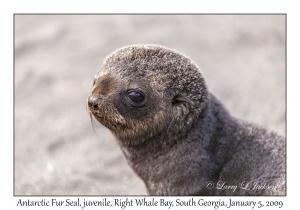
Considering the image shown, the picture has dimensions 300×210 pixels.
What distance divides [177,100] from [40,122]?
4878 millimetres

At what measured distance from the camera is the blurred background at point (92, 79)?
827 cm

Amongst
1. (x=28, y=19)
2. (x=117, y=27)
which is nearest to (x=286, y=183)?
(x=117, y=27)

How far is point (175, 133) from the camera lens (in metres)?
5.66

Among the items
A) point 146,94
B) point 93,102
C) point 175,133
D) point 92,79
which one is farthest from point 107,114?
point 92,79

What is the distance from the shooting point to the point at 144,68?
18.0ft

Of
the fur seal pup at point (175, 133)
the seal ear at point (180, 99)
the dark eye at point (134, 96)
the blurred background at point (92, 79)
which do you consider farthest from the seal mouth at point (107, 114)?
the blurred background at point (92, 79)

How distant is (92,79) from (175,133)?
5229 millimetres

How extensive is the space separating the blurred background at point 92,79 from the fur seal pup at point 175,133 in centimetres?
219

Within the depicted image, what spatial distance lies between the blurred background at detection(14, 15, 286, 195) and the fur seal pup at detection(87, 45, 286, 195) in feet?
7.17

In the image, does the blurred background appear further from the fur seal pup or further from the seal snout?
the seal snout

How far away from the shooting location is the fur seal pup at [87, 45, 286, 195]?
5.40 metres

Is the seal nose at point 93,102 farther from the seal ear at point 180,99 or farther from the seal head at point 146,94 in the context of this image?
the seal ear at point 180,99

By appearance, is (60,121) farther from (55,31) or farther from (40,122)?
(55,31)

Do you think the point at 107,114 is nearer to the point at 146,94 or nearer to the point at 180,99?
the point at 146,94
